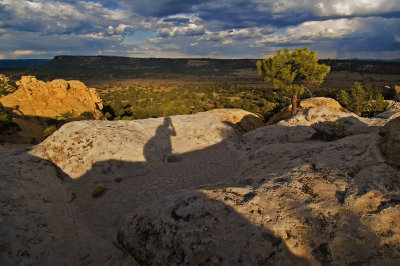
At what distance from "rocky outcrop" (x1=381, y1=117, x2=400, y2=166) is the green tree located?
1555 centimetres

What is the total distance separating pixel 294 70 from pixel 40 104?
3264 centimetres

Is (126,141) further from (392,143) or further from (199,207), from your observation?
(392,143)

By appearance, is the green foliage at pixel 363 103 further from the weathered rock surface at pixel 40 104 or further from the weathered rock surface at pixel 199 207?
the weathered rock surface at pixel 40 104

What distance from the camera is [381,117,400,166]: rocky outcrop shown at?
7.18 meters

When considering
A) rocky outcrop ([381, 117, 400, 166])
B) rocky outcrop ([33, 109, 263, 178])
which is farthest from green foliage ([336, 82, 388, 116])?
rocky outcrop ([381, 117, 400, 166])

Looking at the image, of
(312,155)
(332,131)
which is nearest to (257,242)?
(312,155)

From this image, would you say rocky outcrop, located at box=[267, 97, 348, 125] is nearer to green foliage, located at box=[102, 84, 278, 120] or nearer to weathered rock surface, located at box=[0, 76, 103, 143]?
green foliage, located at box=[102, 84, 278, 120]

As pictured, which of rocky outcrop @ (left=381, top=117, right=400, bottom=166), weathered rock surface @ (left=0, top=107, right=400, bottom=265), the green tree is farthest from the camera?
the green tree

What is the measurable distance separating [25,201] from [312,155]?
41.8 feet

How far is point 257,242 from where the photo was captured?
5895mm

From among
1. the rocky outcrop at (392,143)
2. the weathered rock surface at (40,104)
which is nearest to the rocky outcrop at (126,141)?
the rocky outcrop at (392,143)

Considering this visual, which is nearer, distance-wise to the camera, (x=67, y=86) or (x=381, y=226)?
(x=381, y=226)

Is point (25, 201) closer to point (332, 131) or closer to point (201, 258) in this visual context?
point (201, 258)

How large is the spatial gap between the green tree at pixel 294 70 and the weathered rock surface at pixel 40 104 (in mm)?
24971
